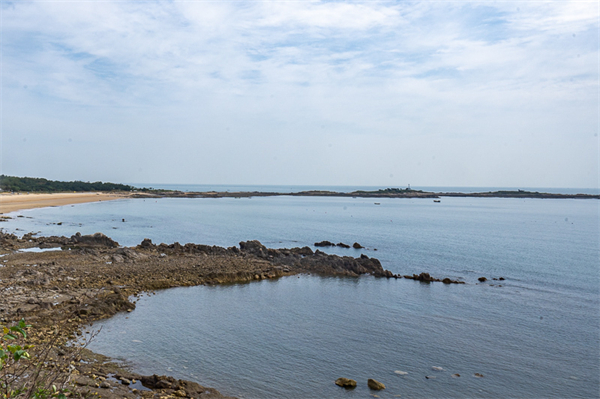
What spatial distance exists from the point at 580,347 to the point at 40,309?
19732 mm

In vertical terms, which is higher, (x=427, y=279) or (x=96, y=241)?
(x=96, y=241)

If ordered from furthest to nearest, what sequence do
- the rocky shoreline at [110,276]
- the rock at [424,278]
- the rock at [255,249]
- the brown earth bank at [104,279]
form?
1. the rock at [255,249]
2. the rock at [424,278]
3. the rocky shoreline at [110,276]
4. the brown earth bank at [104,279]

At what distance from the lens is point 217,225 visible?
2234 inches

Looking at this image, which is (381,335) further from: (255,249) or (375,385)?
(255,249)

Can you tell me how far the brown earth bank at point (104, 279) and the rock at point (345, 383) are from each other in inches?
131

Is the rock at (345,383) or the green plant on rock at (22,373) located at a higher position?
the green plant on rock at (22,373)

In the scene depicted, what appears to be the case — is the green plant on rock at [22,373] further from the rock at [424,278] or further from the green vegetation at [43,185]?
the green vegetation at [43,185]

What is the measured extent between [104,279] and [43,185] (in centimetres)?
12627

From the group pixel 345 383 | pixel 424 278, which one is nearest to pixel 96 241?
pixel 424 278

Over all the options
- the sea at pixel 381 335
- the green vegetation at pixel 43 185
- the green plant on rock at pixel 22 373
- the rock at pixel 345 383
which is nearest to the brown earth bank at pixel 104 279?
the green plant on rock at pixel 22 373

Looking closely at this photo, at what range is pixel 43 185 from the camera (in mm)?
125750

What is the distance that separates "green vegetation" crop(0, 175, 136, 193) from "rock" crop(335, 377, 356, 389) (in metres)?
129

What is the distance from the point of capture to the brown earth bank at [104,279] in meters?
10.4

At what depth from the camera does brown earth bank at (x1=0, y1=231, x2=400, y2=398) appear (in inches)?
408
